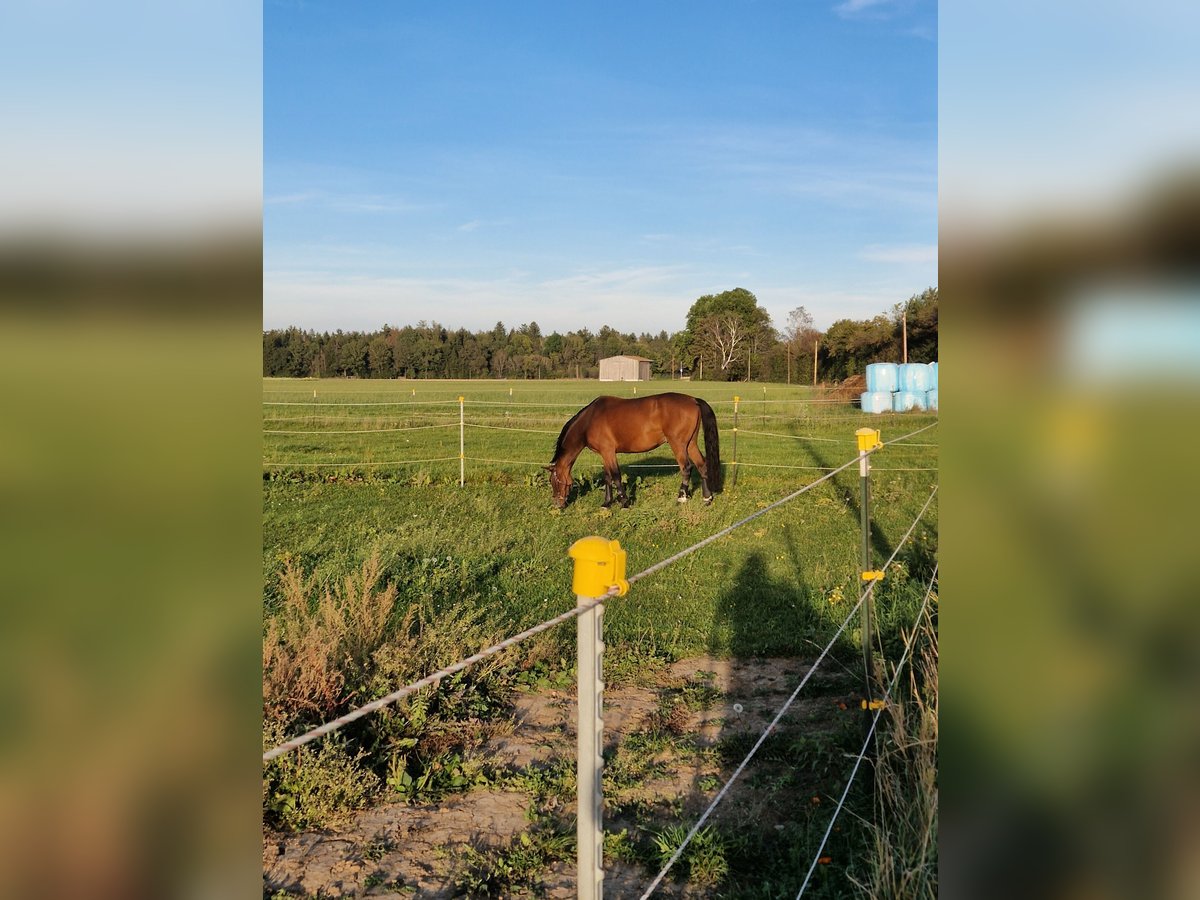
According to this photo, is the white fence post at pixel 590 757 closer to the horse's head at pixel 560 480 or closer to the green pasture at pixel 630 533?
the green pasture at pixel 630 533

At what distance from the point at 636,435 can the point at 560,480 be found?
1.18m

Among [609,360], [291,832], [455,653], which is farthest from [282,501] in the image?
[609,360]

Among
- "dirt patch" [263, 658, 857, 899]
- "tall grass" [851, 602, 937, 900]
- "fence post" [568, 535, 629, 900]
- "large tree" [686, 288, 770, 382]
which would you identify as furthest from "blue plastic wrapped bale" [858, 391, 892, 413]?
"large tree" [686, 288, 770, 382]

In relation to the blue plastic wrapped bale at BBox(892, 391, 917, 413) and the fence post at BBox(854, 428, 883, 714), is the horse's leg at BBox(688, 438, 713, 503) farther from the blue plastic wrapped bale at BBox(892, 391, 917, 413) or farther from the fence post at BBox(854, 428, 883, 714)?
the blue plastic wrapped bale at BBox(892, 391, 917, 413)

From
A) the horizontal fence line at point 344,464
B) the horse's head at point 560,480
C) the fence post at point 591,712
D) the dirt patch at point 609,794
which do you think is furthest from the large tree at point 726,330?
the fence post at point 591,712

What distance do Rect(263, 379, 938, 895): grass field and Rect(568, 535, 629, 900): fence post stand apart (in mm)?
2423

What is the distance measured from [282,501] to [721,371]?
42910mm

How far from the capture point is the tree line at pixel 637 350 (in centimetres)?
3403

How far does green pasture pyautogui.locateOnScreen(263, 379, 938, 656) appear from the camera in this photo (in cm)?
544

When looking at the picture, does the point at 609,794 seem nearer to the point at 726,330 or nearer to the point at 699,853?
the point at 699,853
